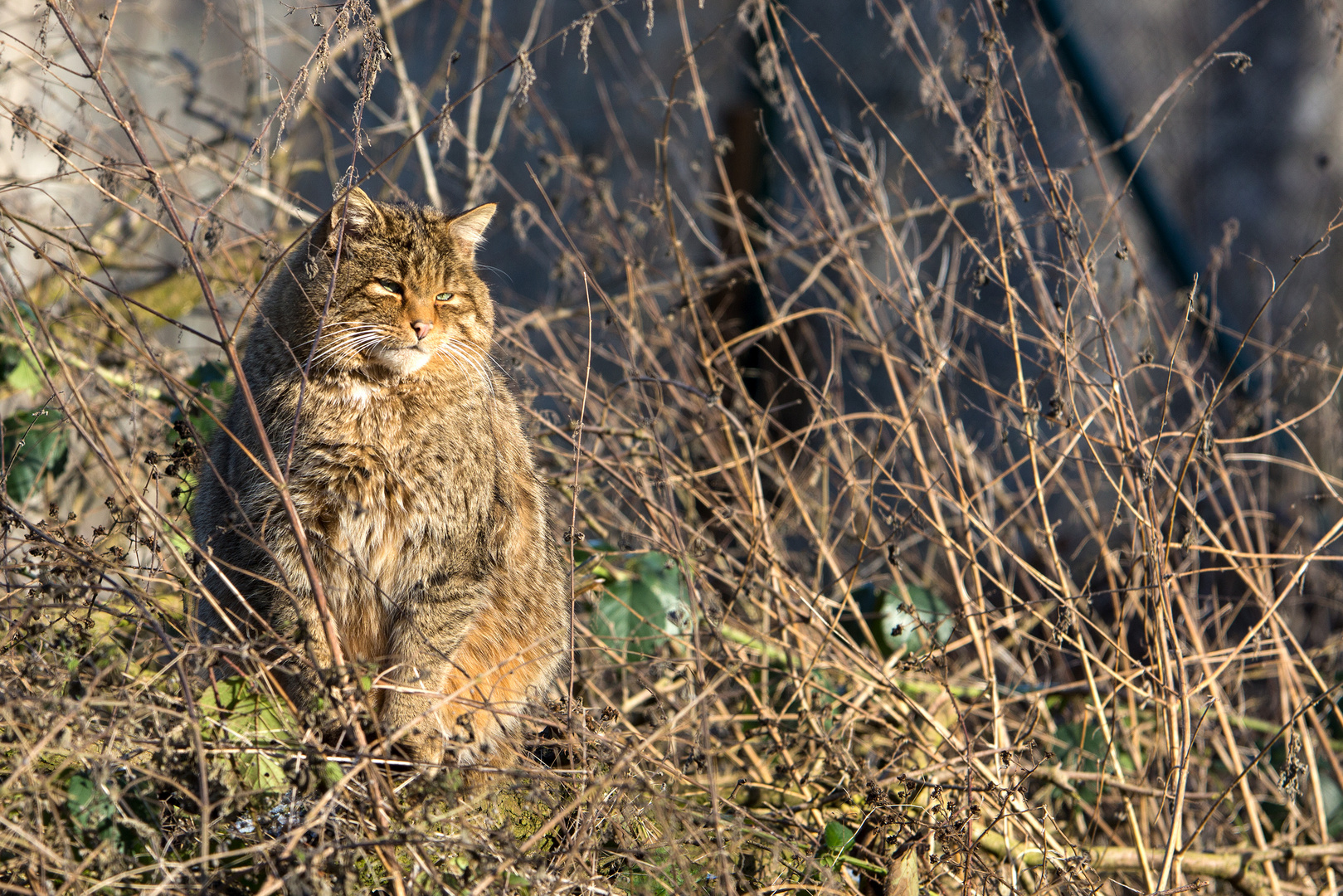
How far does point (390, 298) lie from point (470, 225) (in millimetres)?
397

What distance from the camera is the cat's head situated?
2445 millimetres

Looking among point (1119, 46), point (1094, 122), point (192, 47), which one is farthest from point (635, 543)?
point (192, 47)

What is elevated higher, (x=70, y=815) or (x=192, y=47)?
(x=192, y=47)

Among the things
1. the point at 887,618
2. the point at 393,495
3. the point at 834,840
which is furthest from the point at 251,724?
the point at 887,618

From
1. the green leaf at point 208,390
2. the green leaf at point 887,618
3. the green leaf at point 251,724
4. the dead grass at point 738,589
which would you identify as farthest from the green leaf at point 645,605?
the green leaf at point 208,390

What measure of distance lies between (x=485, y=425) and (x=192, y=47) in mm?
4712

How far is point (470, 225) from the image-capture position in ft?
9.27

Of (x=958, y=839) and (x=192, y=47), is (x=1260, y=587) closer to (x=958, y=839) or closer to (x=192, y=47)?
(x=958, y=839)

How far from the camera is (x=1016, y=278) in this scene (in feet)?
13.4

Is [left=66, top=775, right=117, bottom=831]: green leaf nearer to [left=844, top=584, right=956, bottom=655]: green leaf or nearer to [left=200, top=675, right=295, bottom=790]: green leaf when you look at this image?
[left=200, top=675, right=295, bottom=790]: green leaf

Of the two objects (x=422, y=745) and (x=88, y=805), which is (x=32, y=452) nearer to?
(x=422, y=745)

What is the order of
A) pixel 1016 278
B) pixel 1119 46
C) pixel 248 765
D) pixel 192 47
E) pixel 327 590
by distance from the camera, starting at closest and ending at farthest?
pixel 248 765
pixel 327 590
pixel 1016 278
pixel 1119 46
pixel 192 47

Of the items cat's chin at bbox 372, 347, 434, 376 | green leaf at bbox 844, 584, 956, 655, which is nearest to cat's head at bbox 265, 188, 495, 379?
Result: cat's chin at bbox 372, 347, 434, 376

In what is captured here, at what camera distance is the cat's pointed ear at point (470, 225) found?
2766 millimetres
